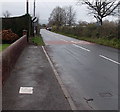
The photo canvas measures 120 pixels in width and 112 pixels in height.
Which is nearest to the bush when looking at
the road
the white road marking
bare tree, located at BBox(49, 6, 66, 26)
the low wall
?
the low wall

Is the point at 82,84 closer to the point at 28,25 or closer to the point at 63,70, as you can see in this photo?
the point at 63,70

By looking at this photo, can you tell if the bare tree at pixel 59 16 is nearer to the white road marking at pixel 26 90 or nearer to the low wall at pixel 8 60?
the low wall at pixel 8 60

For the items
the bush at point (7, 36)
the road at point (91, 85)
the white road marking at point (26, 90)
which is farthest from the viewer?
the bush at point (7, 36)

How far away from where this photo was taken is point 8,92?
7.73 metres

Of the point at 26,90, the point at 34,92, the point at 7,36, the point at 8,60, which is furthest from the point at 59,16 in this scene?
the point at 34,92

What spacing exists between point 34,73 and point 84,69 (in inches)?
101

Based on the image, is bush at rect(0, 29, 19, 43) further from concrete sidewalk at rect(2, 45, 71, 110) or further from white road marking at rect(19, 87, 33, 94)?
white road marking at rect(19, 87, 33, 94)

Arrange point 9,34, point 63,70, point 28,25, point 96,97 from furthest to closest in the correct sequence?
point 28,25 → point 9,34 → point 63,70 → point 96,97

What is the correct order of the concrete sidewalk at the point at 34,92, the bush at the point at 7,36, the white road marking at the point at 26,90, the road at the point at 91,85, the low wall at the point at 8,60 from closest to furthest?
1. the concrete sidewalk at the point at 34,92
2. the road at the point at 91,85
3. the white road marking at the point at 26,90
4. the low wall at the point at 8,60
5. the bush at the point at 7,36

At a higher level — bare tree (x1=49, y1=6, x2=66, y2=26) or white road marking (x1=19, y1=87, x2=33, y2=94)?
bare tree (x1=49, y1=6, x2=66, y2=26)

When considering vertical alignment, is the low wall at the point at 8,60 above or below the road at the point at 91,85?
above

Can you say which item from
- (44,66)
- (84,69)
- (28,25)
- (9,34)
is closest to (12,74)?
(44,66)

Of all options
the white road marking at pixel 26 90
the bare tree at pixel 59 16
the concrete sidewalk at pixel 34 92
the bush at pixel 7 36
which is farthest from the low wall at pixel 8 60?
the bare tree at pixel 59 16

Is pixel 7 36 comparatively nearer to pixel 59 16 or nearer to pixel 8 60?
pixel 8 60
